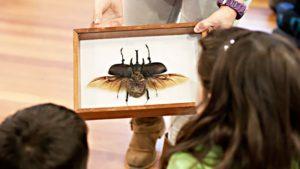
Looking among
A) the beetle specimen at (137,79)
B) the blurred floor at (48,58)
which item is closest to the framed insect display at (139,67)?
the beetle specimen at (137,79)

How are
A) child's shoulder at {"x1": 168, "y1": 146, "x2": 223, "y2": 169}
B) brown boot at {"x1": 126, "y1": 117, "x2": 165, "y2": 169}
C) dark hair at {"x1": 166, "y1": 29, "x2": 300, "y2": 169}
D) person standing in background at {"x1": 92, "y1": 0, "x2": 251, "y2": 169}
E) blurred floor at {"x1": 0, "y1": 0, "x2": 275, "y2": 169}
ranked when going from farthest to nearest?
blurred floor at {"x1": 0, "y1": 0, "x2": 275, "y2": 169}, brown boot at {"x1": 126, "y1": 117, "x2": 165, "y2": 169}, person standing in background at {"x1": 92, "y1": 0, "x2": 251, "y2": 169}, child's shoulder at {"x1": 168, "y1": 146, "x2": 223, "y2": 169}, dark hair at {"x1": 166, "y1": 29, "x2": 300, "y2": 169}

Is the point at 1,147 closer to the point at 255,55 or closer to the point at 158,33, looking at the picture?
the point at 255,55

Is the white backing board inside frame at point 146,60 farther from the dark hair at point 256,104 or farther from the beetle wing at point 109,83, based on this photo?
the dark hair at point 256,104

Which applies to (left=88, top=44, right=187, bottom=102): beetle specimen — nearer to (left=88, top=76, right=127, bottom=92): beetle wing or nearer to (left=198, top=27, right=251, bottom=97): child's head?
(left=88, top=76, right=127, bottom=92): beetle wing

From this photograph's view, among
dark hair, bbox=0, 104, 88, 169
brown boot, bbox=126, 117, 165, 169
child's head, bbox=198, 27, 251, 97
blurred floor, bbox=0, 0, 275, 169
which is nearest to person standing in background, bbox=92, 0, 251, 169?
brown boot, bbox=126, 117, 165, 169

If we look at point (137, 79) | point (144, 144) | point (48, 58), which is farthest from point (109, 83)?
point (48, 58)

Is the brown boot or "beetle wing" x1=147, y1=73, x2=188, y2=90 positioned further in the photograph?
the brown boot

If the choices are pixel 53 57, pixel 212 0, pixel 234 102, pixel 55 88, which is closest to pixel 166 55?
pixel 212 0
